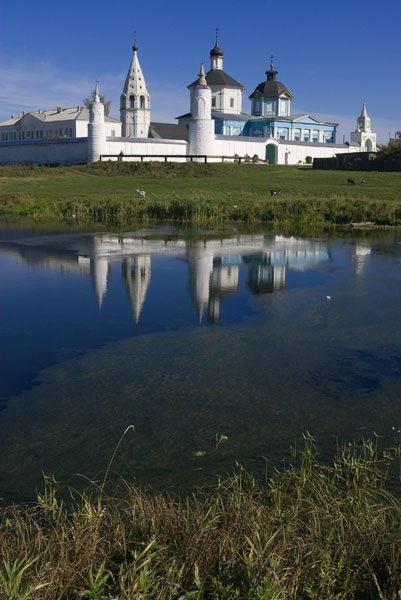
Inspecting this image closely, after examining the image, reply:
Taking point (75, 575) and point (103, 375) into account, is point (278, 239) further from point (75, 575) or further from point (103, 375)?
point (75, 575)

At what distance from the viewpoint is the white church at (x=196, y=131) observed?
182ft

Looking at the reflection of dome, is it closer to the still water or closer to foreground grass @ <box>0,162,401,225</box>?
the still water

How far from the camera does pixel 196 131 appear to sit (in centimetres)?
5684

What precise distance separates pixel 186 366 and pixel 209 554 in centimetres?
426

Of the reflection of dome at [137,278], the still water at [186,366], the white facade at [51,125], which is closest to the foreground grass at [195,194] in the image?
the reflection of dome at [137,278]

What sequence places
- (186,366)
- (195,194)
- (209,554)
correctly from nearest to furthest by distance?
(209,554)
(186,366)
(195,194)

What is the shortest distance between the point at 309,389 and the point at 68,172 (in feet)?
140

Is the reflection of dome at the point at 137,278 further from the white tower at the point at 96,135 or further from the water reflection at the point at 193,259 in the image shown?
the white tower at the point at 96,135

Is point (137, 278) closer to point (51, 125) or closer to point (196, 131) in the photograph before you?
point (196, 131)

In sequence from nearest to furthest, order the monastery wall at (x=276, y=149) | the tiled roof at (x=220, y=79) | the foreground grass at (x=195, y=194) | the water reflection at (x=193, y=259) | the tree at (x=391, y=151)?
the water reflection at (x=193, y=259) < the foreground grass at (x=195, y=194) < the tree at (x=391, y=151) < the monastery wall at (x=276, y=149) < the tiled roof at (x=220, y=79)

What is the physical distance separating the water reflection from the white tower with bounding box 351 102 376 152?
62.0 metres

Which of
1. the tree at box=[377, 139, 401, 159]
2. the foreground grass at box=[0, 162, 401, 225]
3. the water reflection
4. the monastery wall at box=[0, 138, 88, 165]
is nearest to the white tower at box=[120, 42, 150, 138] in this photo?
the monastery wall at box=[0, 138, 88, 165]

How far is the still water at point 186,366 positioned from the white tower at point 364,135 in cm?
6771

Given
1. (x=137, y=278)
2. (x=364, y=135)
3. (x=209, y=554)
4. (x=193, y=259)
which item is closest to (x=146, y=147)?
(x=364, y=135)
